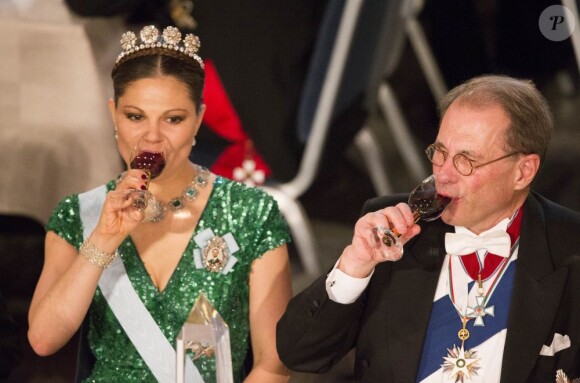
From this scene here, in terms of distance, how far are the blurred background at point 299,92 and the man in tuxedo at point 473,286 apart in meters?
1.36

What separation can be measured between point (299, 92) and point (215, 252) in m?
1.40

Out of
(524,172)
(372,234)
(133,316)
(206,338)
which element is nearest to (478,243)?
(524,172)

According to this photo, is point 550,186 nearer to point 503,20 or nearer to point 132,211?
point 503,20

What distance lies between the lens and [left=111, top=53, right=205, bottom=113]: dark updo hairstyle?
300 centimetres

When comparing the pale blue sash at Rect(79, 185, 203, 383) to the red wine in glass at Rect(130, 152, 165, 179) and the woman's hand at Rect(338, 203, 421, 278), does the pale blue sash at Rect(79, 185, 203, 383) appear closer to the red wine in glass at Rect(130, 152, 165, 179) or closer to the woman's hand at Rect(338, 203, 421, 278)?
the red wine in glass at Rect(130, 152, 165, 179)

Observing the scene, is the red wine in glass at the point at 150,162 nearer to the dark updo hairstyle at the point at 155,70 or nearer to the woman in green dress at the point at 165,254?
the woman in green dress at the point at 165,254

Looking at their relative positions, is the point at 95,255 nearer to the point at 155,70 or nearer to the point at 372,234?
the point at 155,70

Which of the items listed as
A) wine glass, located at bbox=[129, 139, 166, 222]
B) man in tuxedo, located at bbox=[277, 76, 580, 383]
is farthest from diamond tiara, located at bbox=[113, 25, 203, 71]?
man in tuxedo, located at bbox=[277, 76, 580, 383]

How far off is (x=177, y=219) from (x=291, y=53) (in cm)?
135

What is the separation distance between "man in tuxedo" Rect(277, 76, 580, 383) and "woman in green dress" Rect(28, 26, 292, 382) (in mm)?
277

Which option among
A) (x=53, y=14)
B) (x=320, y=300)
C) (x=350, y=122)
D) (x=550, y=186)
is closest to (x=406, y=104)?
(x=350, y=122)

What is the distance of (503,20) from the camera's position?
4199 mm

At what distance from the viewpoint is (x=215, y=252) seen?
10.1ft

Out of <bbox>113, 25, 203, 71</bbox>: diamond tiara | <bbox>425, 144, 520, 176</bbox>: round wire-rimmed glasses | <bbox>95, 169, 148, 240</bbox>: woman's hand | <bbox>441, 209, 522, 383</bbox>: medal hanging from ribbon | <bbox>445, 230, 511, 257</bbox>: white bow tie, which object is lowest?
<bbox>441, 209, 522, 383</bbox>: medal hanging from ribbon
